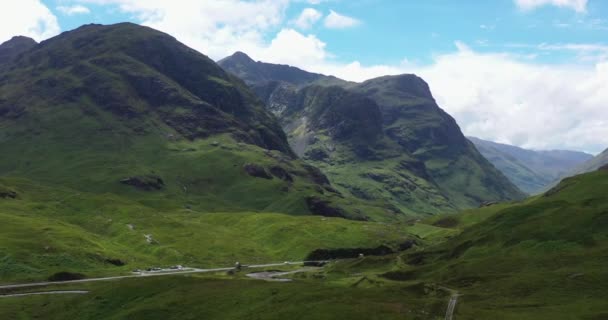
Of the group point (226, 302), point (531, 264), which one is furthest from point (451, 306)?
point (226, 302)

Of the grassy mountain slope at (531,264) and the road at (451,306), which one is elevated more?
the grassy mountain slope at (531,264)

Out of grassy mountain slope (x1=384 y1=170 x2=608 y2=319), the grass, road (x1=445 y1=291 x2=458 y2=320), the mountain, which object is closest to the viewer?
road (x1=445 y1=291 x2=458 y2=320)

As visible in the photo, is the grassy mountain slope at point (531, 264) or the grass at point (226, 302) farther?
the grassy mountain slope at point (531, 264)

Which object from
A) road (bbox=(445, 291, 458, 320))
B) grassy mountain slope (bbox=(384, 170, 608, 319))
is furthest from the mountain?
road (bbox=(445, 291, 458, 320))

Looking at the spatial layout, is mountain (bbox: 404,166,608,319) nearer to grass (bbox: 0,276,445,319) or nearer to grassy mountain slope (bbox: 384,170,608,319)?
grassy mountain slope (bbox: 384,170,608,319)

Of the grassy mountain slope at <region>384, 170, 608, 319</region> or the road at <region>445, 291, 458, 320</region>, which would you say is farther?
the grassy mountain slope at <region>384, 170, 608, 319</region>

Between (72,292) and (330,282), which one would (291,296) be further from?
(72,292)

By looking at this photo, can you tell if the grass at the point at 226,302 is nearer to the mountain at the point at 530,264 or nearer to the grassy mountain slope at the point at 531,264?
the grassy mountain slope at the point at 531,264

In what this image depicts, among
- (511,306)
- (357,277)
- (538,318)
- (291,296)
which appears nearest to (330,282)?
(357,277)

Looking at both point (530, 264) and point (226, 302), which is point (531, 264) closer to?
point (530, 264)

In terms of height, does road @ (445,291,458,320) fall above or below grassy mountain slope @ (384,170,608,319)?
below

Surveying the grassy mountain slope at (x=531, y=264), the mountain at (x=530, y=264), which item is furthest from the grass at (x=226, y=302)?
the mountain at (x=530, y=264)

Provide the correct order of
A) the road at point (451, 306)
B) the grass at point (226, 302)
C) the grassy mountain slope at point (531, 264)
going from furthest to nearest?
the grassy mountain slope at point (531, 264), the grass at point (226, 302), the road at point (451, 306)

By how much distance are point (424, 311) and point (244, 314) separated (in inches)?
1429
